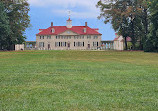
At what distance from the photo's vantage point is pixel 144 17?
177 feet

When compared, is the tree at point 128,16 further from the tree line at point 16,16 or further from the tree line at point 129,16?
the tree line at point 16,16

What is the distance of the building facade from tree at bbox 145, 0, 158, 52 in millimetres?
44668

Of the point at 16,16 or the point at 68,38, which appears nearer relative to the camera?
the point at 16,16

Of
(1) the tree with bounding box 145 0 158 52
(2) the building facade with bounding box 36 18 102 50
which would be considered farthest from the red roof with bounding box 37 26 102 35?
(1) the tree with bounding box 145 0 158 52

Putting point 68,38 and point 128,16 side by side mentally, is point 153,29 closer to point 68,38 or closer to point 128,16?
point 128,16

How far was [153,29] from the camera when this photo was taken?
1639 inches

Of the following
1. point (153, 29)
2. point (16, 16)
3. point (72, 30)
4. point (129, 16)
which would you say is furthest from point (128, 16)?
point (72, 30)

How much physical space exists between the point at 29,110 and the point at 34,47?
285 ft

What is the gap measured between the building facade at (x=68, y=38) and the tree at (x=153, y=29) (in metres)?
44.7

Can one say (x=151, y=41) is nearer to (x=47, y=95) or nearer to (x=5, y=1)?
A: (x=5, y=1)

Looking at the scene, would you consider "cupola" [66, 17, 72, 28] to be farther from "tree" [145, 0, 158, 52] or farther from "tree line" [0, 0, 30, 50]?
"tree" [145, 0, 158, 52]

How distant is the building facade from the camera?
88.8 metres

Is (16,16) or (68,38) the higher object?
(16,16)

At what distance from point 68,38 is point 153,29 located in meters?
49.9
